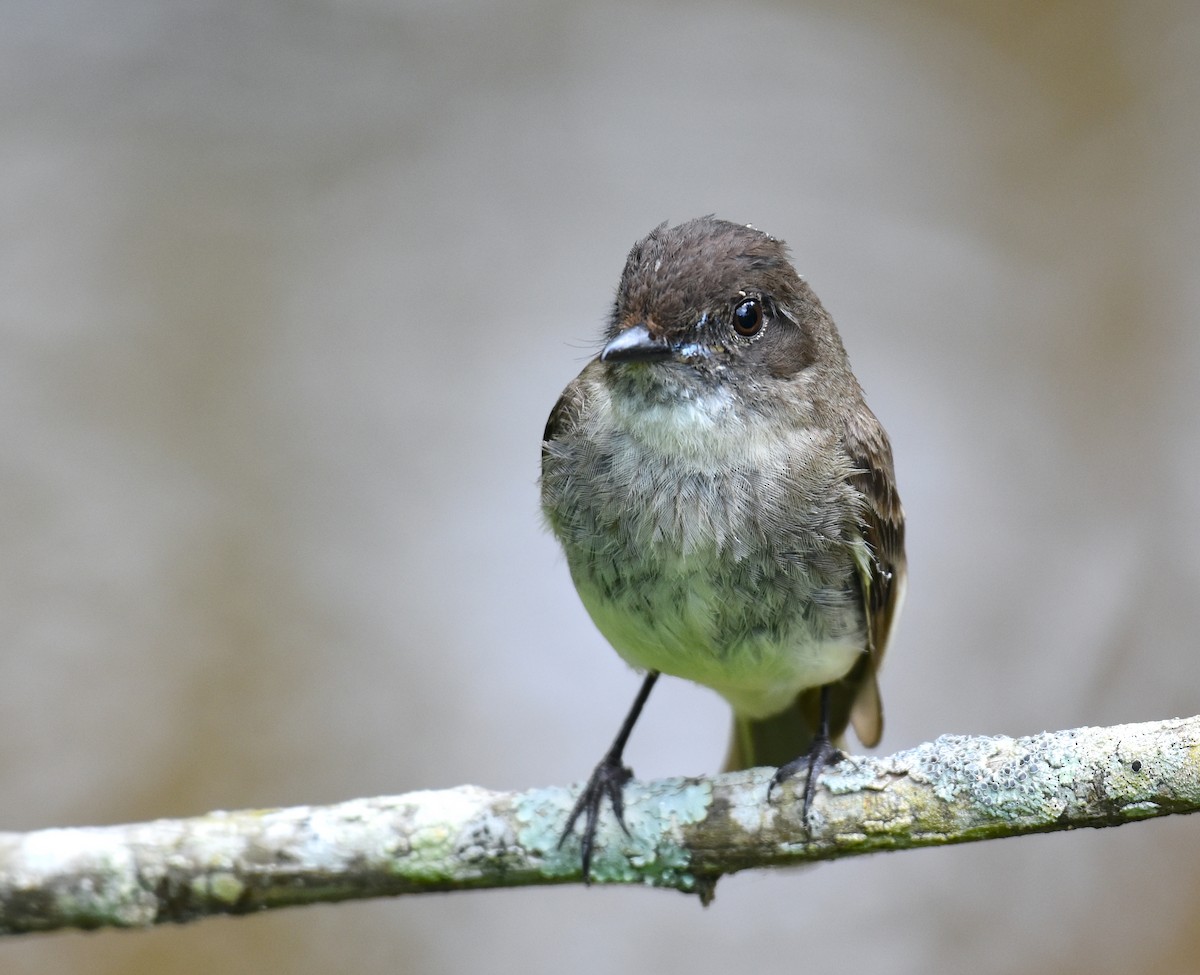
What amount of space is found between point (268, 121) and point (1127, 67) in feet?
13.6

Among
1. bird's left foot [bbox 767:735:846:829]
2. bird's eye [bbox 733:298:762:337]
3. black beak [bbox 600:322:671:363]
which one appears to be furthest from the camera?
bird's eye [bbox 733:298:762:337]

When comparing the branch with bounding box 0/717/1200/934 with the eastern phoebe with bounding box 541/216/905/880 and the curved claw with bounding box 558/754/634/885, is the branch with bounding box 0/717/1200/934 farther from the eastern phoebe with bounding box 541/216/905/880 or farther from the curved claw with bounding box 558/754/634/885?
the eastern phoebe with bounding box 541/216/905/880

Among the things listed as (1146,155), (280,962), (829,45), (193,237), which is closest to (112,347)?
(193,237)

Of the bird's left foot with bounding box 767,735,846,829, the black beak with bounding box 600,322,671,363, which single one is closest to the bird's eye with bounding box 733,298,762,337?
the black beak with bounding box 600,322,671,363

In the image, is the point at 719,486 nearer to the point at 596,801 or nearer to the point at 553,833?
the point at 596,801

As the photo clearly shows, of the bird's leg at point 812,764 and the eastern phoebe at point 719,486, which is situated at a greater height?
the eastern phoebe at point 719,486

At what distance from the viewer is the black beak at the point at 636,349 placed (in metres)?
3.23

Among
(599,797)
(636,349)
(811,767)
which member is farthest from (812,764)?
(636,349)

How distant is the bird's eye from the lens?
3.41 metres

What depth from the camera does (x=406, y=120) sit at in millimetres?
6477

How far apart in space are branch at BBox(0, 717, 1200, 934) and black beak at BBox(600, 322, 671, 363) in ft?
3.50

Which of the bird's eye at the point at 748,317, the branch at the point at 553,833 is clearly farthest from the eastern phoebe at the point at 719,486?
the branch at the point at 553,833

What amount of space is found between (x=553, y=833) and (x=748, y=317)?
142cm

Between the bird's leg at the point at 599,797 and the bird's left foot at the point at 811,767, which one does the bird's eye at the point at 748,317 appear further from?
the bird's leg at the point at 599,797
